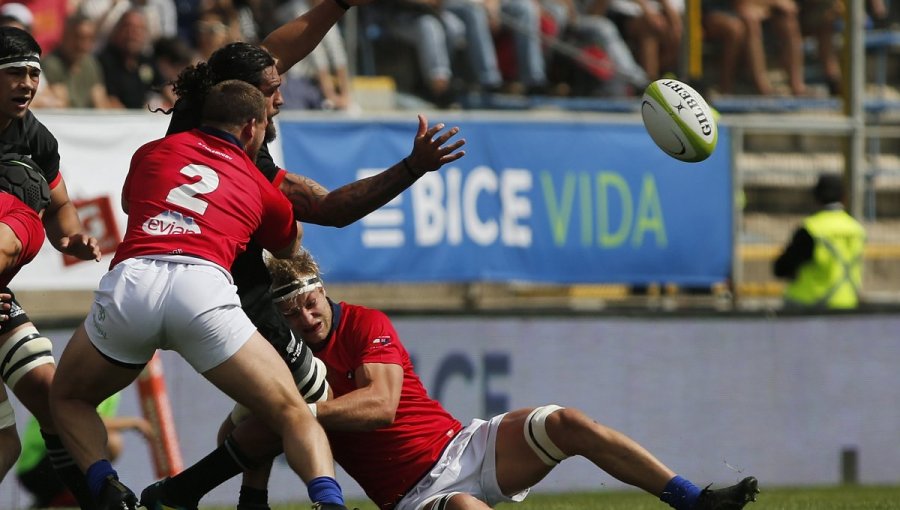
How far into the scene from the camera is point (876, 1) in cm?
1727

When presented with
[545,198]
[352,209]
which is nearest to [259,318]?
[352,209]

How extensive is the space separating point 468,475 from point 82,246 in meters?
2.11

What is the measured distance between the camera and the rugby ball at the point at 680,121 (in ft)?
25.3

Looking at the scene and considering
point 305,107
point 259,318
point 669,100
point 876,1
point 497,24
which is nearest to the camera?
point 259,318

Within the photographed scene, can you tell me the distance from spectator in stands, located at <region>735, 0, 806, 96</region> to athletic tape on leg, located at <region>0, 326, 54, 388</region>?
421 inches

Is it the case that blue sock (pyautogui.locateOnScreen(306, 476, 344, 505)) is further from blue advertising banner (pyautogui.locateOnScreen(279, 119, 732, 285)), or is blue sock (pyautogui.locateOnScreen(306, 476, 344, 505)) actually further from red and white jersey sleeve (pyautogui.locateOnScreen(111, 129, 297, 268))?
blue advertising banner (pyautogui.locateOnScreen(279, 119, 732, 285))

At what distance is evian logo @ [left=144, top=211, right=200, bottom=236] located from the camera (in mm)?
5754

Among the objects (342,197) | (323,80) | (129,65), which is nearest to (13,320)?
(342,197)

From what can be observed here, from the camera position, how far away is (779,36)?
16.4 m

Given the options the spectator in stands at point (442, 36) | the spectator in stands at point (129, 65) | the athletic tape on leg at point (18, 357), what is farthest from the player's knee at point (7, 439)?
the spectator in stands at point (442, 36)

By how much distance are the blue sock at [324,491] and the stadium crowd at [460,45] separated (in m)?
6.41

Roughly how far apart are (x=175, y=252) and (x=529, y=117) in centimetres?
642

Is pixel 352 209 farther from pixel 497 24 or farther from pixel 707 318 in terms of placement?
pixel 497 24

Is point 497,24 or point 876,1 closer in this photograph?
point 497,24
